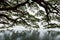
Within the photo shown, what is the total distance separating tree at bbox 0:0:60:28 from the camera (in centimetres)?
252

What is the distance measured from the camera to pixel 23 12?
2529 mm

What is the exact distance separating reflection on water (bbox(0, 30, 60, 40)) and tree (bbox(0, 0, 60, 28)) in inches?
6.1

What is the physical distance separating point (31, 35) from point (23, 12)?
398mm

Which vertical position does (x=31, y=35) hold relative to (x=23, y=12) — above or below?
below

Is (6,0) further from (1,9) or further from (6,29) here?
(6,29)

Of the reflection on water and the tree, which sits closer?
the tree

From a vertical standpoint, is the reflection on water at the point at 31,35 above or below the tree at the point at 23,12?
below

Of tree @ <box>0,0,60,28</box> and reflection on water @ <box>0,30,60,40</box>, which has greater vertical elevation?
tree @ <box>0,0,60,28</box>

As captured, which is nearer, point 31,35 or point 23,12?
point 23,12

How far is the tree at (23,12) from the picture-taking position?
252 cm

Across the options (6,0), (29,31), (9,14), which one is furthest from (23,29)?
(6,0)

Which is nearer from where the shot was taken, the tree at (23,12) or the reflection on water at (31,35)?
the tree at (23,12)

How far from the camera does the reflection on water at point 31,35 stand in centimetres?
266

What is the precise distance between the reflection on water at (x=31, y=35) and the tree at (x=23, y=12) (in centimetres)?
16
